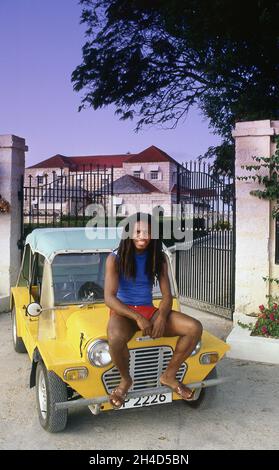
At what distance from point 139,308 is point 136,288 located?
7.5 inches

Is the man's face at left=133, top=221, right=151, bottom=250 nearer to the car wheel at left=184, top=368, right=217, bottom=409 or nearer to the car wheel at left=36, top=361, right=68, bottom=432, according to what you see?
the car wheel at left=36, top=361, right=68, bottom=432

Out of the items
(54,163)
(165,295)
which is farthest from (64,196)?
(54,163)

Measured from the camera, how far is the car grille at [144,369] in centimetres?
409

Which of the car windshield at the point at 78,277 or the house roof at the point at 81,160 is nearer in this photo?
the car windshield at the point at 78,277

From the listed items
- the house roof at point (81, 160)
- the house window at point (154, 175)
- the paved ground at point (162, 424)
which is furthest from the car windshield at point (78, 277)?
the house roof at point (81, 160)

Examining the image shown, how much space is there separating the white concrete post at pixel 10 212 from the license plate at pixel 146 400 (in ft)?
20.5

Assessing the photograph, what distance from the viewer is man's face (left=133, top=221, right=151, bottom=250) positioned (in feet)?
14.1

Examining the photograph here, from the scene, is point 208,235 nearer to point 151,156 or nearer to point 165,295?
point 165,295

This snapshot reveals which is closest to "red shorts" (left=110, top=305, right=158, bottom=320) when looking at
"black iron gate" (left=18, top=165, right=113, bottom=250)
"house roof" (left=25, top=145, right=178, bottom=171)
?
"black iron gate" (left=18, top=165, right=113, bottom=250)

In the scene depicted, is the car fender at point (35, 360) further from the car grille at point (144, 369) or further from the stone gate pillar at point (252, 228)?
the stone gate pillar at point (252, 228)

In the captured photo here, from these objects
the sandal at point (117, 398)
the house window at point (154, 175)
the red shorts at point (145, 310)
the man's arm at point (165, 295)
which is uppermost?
the house window at point (154, 175)

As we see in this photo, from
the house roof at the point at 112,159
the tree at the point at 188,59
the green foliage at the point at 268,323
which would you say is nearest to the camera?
the green foliage at the point at 268,323

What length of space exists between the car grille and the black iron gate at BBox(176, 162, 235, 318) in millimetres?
4539

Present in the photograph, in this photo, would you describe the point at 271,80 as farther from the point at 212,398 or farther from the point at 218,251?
the point at 212,398
